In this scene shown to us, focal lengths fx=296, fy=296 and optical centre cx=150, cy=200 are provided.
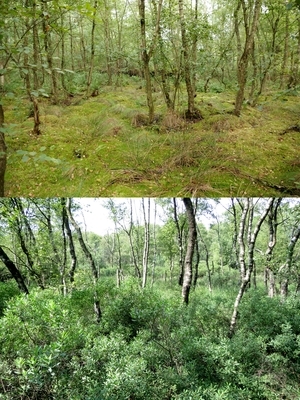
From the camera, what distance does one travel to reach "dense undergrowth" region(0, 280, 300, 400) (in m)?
4.04

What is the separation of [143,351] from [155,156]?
4.02 m

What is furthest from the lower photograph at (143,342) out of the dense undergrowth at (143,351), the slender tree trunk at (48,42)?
the slender tree trunk at (48,42)

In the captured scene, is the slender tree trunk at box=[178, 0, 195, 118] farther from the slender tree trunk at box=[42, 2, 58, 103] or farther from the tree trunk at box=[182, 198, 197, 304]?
the slender tree trunk at box=[42, 2, 58, 103]

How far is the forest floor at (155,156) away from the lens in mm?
5641

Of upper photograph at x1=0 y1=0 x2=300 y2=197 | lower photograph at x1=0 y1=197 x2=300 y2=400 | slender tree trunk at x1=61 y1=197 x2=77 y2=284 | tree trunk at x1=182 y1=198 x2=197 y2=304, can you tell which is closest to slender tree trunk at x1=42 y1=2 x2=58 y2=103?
upper photograph at x1=0 y1=0 x2=300 y2=197

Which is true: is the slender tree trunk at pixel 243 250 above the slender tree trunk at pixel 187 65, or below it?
below

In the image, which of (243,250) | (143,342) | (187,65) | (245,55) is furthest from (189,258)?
(245,55)

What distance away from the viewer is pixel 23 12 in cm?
259

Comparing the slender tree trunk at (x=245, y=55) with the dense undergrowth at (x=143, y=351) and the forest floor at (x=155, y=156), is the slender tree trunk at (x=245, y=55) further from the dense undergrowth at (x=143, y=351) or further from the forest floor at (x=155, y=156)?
the dense undergrowth at (x=143, y=351)

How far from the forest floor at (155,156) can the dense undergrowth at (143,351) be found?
2385 mm

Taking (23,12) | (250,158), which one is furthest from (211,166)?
(23,12)

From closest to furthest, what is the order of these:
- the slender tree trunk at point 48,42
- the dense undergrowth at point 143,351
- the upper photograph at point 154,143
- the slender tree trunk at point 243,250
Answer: the slender tree trunk at point 48,42 < the dense undergrowth at point 143,351 < the upper photograph at point 154,143 < the slender tree trunk at point 243,250

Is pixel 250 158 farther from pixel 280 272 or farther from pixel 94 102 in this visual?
pixel 94 102

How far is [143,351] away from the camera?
5.71 metres
